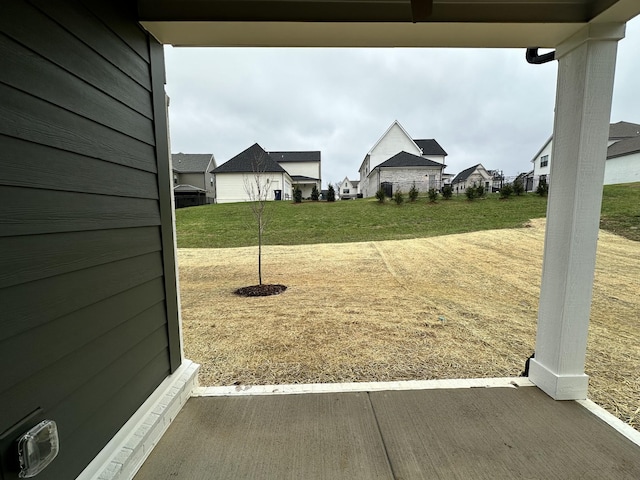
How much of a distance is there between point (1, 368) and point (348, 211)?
15419 mm

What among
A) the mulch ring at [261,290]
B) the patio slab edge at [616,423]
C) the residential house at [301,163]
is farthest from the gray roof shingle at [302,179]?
the patio slab edge at [616,423]

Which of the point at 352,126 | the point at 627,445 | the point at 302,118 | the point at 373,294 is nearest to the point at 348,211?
the point at 373,294

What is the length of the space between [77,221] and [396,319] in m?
3.69

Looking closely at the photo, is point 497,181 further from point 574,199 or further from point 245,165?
point 574,199

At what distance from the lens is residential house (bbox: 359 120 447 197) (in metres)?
22.7

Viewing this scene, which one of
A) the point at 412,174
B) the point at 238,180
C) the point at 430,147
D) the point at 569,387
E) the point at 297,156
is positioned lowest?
the point at 569,387

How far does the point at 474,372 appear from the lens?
2631mm

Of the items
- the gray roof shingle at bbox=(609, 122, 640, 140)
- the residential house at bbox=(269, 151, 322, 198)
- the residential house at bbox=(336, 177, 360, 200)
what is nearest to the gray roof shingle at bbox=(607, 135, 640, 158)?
the gray roof shingle at bbox=(609, 122, 640, 140)

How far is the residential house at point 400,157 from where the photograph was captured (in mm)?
22734

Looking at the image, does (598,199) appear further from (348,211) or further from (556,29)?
(348,211)

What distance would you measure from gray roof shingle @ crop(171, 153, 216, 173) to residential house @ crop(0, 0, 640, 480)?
1193 inches

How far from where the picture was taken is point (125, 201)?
143 cm

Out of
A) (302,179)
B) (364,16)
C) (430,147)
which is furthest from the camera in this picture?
(302,179)

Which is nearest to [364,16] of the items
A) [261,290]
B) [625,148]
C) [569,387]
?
[569,387]
